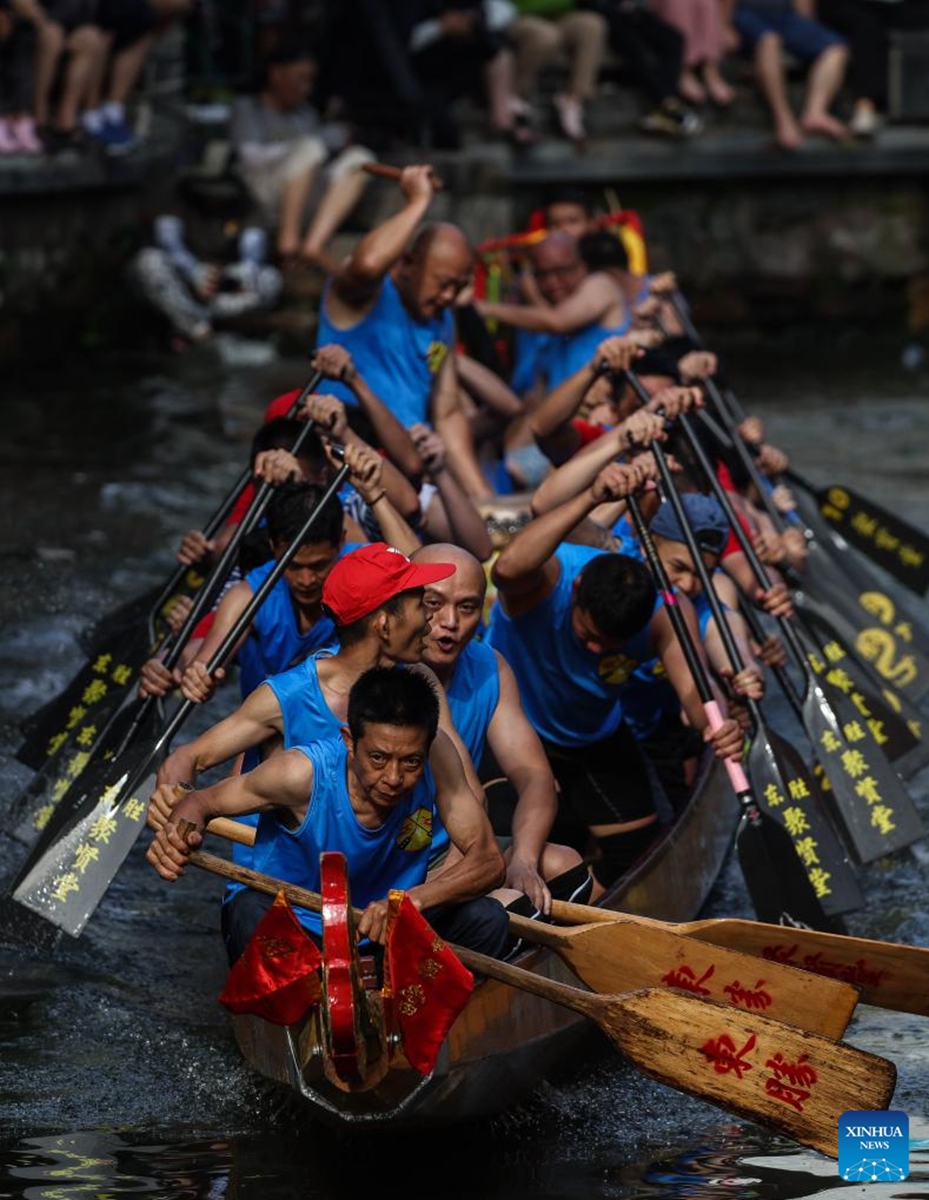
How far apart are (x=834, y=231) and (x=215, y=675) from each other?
11992mm

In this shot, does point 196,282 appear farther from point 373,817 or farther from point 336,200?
point 373,817

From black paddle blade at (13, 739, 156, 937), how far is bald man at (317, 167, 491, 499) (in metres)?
1.86

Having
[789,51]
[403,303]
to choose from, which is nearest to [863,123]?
[789,51]

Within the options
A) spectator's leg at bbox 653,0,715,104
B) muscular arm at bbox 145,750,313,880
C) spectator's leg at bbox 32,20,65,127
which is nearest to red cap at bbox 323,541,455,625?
muscular arm at bbox 145,750,313,880

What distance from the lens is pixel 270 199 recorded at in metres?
15.1

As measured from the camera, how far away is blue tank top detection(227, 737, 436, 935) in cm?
504

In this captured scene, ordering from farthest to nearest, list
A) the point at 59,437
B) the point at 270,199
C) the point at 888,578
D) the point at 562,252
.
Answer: the point at 270,199 → the point at 59,437 → the point at 888,578 → the point at 562,252

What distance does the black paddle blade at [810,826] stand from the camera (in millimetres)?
6590

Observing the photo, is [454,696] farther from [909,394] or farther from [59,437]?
[909,394]

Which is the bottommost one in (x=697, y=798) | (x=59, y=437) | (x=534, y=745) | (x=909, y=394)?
(x=909, y=394)

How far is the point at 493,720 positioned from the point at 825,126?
11.4m

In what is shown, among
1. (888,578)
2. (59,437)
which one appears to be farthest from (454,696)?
(59,437)

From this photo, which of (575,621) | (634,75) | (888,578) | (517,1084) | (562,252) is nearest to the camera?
(517,1084)

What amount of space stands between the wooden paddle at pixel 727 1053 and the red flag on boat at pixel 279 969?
0.18 m
